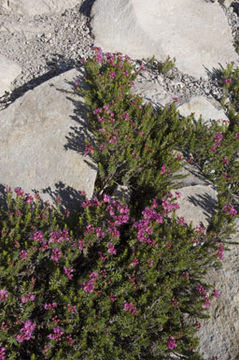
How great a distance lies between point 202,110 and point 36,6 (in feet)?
17.1

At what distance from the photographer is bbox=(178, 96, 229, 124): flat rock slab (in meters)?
6.54

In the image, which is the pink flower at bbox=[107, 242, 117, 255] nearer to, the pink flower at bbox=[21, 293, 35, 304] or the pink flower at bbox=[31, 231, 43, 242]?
the pink flower at bbox=[31, 231, 43, 242]

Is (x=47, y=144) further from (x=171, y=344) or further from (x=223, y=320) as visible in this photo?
(x=223, y=320)

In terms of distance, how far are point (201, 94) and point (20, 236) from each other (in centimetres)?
568

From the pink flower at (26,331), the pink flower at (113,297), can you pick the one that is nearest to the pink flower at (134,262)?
the pink flower at (113,297)

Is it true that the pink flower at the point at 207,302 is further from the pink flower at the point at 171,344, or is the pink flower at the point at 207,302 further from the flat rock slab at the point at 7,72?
the flat rock slab at the point at 7,72

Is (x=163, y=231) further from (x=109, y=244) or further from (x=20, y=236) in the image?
(x=20, y=236)

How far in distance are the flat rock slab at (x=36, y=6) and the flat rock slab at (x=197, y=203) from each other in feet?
20.3

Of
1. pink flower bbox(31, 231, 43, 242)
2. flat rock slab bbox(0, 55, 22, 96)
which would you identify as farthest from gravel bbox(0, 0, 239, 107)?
pink flower bbox(31, 231, 43, 242)

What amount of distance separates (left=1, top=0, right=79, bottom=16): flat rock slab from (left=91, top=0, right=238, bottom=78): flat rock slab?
979 millimetres

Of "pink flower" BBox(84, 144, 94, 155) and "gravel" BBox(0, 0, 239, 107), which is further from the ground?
"gravel" BBox(0, 0, 239, 107)

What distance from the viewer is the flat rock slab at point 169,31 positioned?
766 cm

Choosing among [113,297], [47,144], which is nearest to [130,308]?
[113,297]

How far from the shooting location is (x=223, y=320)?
4.00m
